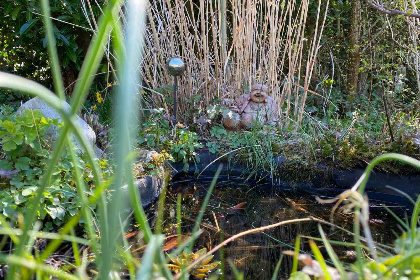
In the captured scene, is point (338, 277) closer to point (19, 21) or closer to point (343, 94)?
point (19, 21)

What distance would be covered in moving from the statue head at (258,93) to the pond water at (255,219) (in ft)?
2.37

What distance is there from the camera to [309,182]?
264 centimetres

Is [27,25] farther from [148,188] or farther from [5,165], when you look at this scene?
[5,165]

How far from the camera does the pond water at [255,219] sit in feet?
5.31

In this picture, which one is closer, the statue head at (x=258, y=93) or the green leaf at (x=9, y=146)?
the green leaf at (x=9, y=146)

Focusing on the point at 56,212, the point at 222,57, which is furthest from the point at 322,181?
the point at 56,212

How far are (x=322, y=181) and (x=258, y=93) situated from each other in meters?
0.91

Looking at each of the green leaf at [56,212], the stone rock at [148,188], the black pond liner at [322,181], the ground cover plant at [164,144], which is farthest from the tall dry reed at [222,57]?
the green leaf at [56,212]

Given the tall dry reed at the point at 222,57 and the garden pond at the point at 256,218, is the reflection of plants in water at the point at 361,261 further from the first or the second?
the tall dry reed at the point at 222,57

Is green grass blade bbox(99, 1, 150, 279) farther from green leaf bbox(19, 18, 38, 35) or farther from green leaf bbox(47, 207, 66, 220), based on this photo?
green leaf bbox(19, 18, 38, 35)

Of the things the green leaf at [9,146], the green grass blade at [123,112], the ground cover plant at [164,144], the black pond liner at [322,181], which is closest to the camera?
the green grass blade at [123,112]

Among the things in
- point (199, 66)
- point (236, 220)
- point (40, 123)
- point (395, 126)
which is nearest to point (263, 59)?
point (199, 66)

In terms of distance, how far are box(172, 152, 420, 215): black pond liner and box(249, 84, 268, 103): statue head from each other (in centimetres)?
63

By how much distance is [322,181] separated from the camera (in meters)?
2.62
